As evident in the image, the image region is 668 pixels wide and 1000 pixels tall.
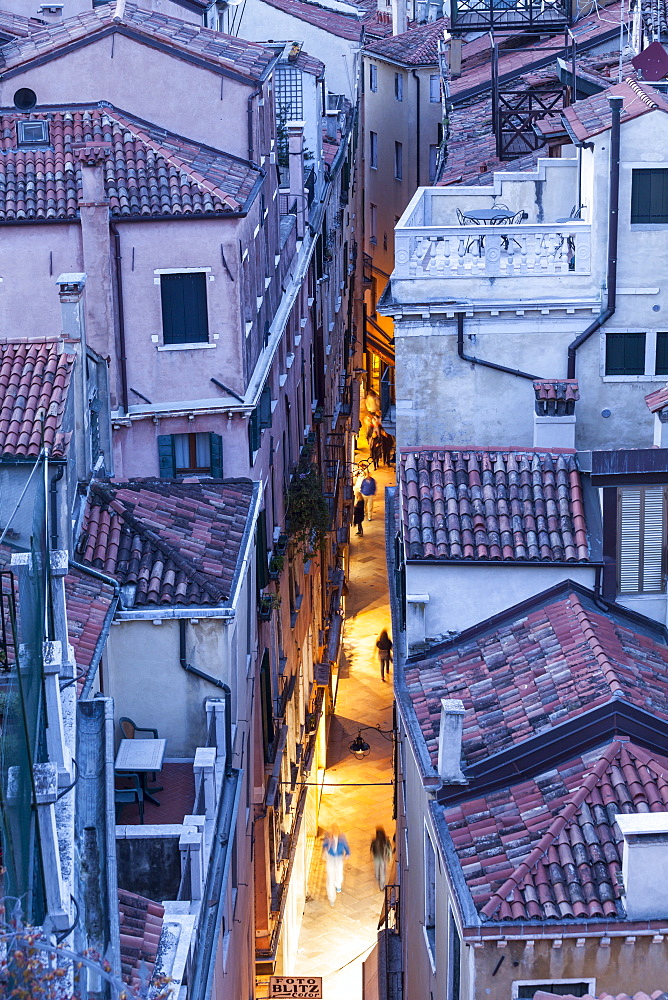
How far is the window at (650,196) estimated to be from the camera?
2689cm

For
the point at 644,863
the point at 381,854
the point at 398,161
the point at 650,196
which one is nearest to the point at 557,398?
the point at 650,196

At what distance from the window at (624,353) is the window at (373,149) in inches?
1713

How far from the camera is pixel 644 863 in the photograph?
16500 millimetres

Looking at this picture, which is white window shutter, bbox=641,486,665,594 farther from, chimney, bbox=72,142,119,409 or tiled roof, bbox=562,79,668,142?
chimney, bbox=72,142,119,409

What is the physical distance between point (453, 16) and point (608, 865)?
25.8 metres

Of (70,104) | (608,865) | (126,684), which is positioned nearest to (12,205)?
(70,104)

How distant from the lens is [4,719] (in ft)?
38.9

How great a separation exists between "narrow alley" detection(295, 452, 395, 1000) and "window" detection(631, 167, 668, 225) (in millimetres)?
11583

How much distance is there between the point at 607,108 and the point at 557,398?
19.3 feet

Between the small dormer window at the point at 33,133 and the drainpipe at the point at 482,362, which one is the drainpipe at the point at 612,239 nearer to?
the drainpipe at the point at 482,362

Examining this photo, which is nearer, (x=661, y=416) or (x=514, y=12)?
(x=661, y=416)

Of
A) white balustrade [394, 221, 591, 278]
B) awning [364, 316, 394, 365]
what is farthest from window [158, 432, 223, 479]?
awning [364, 316, 394, 365]

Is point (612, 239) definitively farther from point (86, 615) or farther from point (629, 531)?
point (86, 615)

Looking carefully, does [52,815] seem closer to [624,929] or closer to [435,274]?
[624,929]
